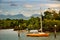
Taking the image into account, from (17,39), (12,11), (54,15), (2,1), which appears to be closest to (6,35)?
(17,39)

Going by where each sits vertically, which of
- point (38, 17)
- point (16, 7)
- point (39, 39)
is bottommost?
point (39, 39)

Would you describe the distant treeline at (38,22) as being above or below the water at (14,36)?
above

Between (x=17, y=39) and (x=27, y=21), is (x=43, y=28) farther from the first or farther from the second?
(x=17, y=39)

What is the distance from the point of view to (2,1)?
2043 millimetres

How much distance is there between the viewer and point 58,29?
6.61ft

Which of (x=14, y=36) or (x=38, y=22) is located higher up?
(x=38, y=22)

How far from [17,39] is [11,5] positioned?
17.7 inches

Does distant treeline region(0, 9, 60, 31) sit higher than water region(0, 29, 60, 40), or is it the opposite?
distant treeline region(0, 9, 60, 31)

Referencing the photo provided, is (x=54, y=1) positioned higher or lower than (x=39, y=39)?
higher

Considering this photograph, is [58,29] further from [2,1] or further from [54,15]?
[2,1]

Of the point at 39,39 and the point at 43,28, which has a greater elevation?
the point at 43,28

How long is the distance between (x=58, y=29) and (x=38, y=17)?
0.30m

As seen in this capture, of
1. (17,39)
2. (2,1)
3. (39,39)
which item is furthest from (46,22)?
(2,1)

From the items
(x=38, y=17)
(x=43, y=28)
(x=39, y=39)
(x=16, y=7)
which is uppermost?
(x=16, y=7)
